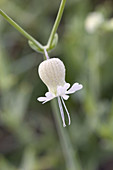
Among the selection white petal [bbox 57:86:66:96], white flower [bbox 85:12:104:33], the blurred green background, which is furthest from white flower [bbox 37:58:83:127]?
white flower [bbox 85:12:104:33]

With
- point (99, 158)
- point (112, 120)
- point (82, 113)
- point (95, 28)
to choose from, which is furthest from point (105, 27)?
point (99, 158)

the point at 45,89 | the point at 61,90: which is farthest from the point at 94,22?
the point at 61,90

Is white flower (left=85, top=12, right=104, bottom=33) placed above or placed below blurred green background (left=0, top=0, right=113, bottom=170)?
above

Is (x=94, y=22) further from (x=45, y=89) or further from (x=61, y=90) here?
(x=61, y=90)

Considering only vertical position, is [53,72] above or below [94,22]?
above

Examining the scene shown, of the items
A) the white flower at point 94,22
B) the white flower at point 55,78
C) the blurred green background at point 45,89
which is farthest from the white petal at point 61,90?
the white flower at point 94,22

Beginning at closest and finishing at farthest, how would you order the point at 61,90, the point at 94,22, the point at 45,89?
the point at 61,90 < the point at 94,22 < the point at 45,89

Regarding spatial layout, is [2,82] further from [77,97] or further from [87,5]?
[87,5]

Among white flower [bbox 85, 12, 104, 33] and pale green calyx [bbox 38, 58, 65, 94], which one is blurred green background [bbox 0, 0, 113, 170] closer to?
white flower [bbox 85, 12, 104, 33]
